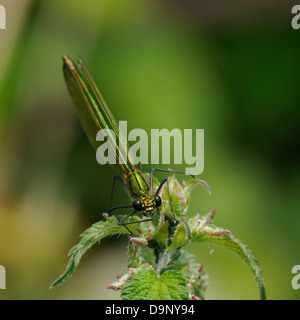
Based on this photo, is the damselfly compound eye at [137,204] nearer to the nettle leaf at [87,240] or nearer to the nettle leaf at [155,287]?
the nettle leaf at [87,240]

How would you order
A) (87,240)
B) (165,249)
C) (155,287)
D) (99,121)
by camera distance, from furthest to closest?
(99,121), (165,249), (87,240), (155,287)

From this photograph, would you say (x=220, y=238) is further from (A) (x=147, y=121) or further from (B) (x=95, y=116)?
(A) (x=147, y=121)

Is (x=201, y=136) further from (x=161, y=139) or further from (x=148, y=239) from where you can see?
(x=148, y=239)

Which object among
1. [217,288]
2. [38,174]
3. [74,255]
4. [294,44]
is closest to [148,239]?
[74,255]

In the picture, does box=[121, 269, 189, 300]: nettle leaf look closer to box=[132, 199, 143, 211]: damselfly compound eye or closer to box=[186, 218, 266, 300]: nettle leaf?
box=[186, 218, 266, 300]: nettle leaf

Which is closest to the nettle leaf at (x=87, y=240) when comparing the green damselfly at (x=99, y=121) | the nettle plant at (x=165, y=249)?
the nettle plant at (x=165, y=249)

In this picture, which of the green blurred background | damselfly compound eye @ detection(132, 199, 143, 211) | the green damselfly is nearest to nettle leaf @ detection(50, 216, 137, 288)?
damselfly compound eye @ detection(132, 199, 143, 211)

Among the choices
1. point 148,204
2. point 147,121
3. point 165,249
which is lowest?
point 165,249

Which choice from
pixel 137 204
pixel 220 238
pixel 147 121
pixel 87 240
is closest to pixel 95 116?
pixel 137 204
